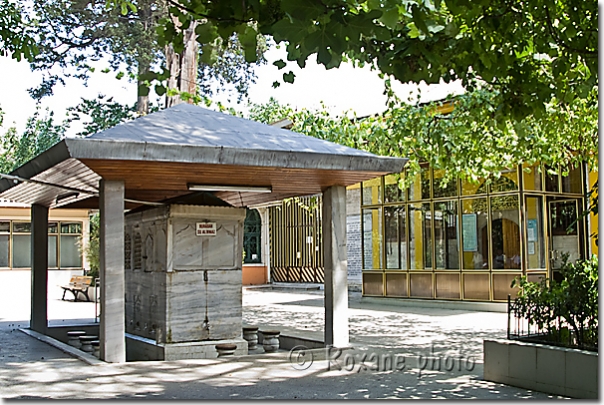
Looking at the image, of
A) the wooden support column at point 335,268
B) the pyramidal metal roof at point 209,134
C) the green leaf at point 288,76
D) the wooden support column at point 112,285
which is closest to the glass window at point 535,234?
the wooden support column at point 335,268

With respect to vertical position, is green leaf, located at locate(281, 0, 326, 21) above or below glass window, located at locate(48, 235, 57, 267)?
above

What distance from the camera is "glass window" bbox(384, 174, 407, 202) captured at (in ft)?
70.8

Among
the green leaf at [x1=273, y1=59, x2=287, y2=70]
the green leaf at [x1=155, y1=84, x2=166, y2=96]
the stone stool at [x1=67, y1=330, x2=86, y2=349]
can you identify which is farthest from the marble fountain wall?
the green leaf at [x1=273, y1=59, x2=287, y2=70]

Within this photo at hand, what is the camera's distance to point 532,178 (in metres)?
18.9

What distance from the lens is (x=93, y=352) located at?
1221 centimetres

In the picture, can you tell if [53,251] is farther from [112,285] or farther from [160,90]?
[160,90]

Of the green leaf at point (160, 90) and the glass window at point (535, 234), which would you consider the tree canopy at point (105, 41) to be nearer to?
the glass window at point (535, 234)

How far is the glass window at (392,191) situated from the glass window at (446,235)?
1245 millimetres

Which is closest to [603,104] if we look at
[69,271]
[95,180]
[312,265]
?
[95,180]

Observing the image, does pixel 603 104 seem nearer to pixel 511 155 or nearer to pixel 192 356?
pixel 192 356

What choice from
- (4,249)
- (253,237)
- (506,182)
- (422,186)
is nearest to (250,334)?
(506,182)

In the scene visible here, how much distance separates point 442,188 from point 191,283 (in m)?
10.7

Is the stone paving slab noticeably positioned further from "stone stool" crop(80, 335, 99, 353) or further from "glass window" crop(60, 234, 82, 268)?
"glass window" crop(60, 234, 82, 268)

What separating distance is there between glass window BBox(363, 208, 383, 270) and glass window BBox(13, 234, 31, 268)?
15.8 metres
